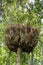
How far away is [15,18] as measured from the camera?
28.3ft

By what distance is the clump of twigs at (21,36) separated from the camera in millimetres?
6371

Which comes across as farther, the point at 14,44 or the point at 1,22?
the point at 1,22

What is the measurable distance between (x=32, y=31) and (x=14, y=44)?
0.54 m

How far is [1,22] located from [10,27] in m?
4.18

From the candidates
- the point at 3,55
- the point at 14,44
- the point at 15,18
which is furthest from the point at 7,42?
the point at 3,55

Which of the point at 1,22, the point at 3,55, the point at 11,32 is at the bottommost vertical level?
the point at 3,55

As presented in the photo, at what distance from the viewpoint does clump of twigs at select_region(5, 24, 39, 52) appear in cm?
637

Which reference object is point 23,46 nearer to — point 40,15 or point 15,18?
point 15,18

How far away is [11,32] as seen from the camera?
643 centimetres

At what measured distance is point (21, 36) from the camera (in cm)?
636

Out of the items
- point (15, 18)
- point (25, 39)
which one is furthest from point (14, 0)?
point (25, 39)

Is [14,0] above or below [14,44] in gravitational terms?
above

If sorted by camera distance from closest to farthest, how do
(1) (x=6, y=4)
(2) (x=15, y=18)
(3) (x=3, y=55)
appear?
(2) (x=15, y=18)
(1) (x=6, y=4)
(3) (x=3, y=55)

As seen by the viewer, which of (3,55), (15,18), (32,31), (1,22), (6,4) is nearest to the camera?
(32,31)
